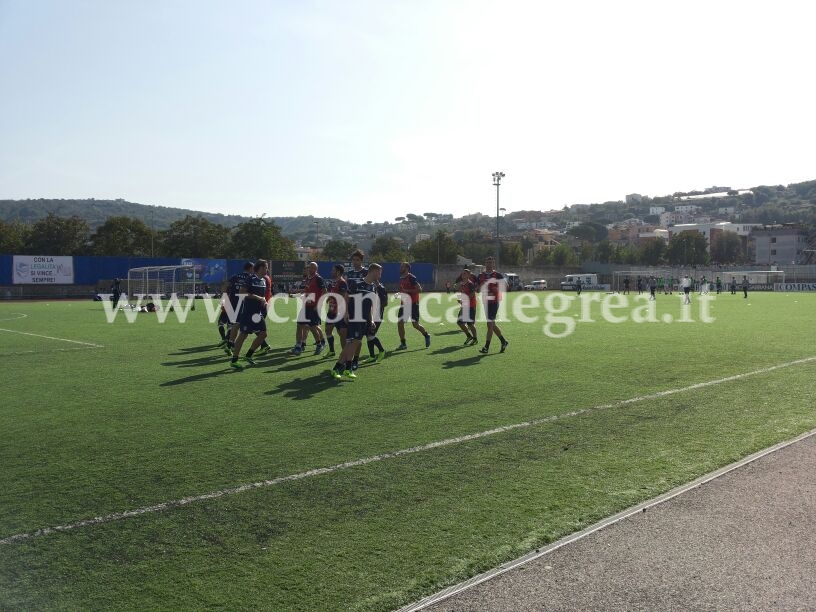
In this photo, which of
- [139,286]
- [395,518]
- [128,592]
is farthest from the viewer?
[139,286]

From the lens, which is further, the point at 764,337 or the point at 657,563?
the point at 764,337

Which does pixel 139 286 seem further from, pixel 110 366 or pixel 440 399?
pixel 440 399

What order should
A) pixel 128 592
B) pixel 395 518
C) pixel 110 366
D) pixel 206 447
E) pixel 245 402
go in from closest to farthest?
pixel 128 592, pixel 395 518, pixel 206 447, pixel 245 402, pixel 110 366

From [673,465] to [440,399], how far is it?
385 cm

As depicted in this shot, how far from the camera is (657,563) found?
4.16m

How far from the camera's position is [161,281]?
47.2 m

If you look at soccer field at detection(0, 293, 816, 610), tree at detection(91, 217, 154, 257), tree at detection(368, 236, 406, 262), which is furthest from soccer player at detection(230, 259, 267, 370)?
tree at detection(368, 236, 406, 262)

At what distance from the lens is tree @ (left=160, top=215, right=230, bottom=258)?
3150 inches

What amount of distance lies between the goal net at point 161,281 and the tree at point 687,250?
353 feet

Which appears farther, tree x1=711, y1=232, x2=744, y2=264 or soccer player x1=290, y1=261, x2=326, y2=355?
tree x1=711, y1=232, x2=744, y2=264

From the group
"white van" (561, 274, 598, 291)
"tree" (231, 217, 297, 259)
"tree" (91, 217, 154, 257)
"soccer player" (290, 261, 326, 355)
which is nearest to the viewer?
"soccer player" (290, 261, 326, 355)

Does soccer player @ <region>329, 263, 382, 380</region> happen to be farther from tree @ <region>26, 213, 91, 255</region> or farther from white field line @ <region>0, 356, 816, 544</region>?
tree @ <region>26, 213, 91, 255</region>

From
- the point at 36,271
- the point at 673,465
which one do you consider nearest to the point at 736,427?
the point at 673,465

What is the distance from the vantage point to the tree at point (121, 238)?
7731 centimetres
